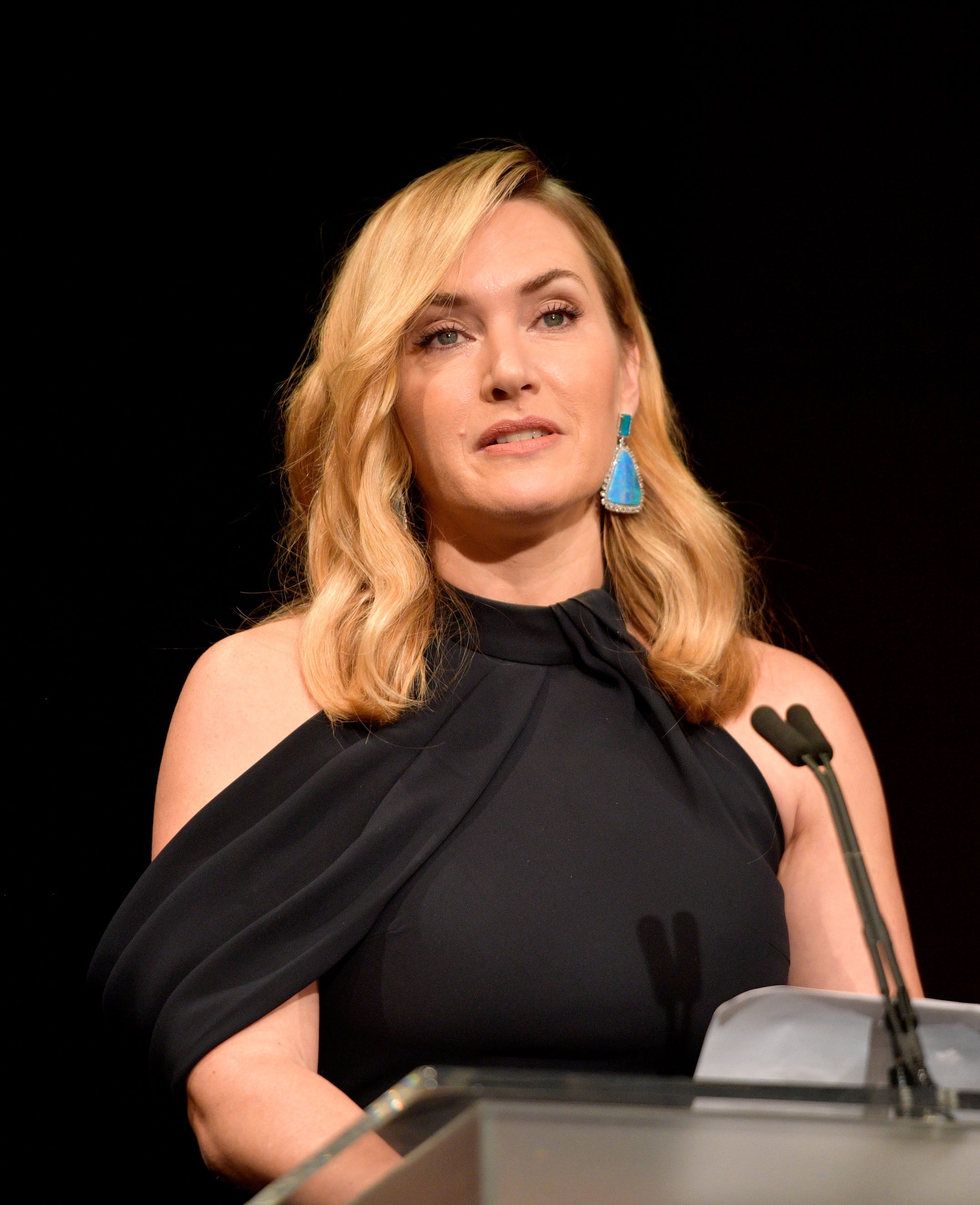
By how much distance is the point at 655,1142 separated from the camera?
2.48ft

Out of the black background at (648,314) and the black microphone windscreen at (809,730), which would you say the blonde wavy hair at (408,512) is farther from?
the black microphone windscreen at (809,730)

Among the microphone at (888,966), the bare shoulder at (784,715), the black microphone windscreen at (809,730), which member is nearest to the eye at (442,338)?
the bare shoulder at (784,715)

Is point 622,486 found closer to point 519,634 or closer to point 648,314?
point 519,634

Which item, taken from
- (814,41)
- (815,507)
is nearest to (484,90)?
(814,41)

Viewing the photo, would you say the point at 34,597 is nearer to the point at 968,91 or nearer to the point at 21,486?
the point at 21,486

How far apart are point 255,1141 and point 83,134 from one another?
4.70 feet

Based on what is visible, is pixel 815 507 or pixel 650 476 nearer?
pixel 650 476

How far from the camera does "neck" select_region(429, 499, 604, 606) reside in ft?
6.04

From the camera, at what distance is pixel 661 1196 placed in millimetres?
782

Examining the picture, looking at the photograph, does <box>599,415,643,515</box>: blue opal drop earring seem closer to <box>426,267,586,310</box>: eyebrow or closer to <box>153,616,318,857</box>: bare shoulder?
<box>426,267,586,310</box>: eyebrow

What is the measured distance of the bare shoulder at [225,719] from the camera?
62.9 inches

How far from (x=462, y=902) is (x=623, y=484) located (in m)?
0.68

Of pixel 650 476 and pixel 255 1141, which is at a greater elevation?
pixel 650 476

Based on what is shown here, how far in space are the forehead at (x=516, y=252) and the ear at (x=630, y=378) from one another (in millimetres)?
146
